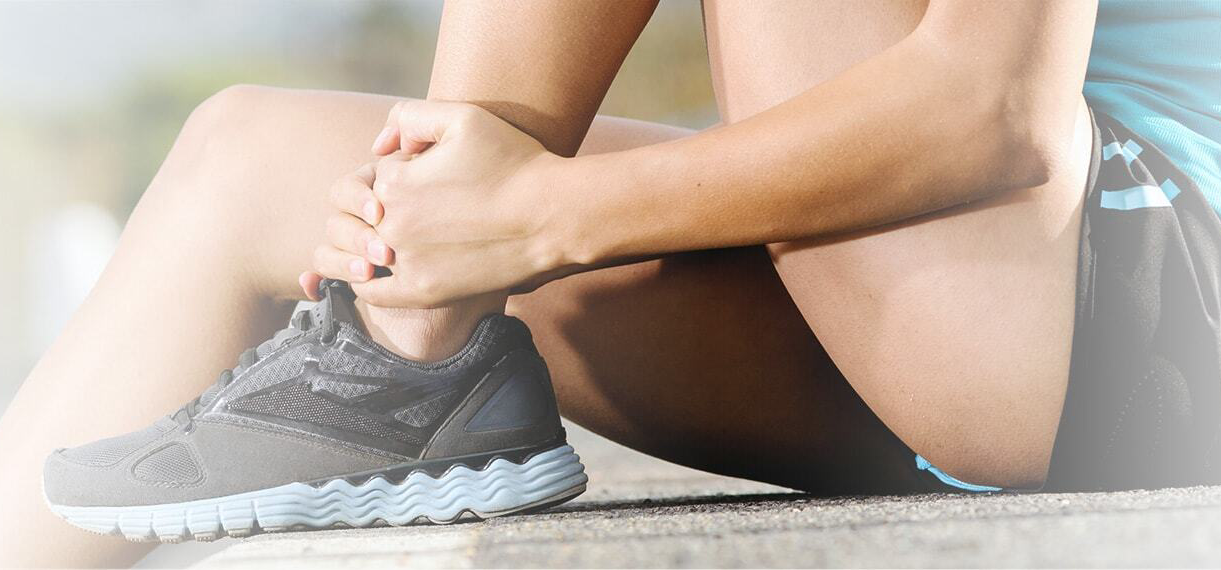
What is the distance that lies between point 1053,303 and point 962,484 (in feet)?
0.55

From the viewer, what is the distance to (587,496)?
3.43 ft

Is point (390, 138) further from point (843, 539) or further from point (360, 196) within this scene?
point (843, 539)

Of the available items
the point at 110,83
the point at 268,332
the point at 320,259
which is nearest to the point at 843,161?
the point at 320,259

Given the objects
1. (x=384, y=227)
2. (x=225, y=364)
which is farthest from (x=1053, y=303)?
(x=225, y=364)

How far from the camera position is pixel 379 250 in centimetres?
61

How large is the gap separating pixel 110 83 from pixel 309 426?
421cm

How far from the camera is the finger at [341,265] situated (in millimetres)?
627

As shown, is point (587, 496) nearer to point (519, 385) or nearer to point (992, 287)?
point (519, 385)

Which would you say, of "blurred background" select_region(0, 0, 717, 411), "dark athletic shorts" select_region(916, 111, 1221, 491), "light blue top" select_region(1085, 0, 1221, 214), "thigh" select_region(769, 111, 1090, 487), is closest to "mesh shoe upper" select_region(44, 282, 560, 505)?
"thigh" select_region(769, 111, 1090, 487)

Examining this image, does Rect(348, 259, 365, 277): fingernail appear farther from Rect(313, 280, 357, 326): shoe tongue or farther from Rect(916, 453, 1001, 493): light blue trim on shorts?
Rect(916, 453, 1001, 493): light blue trim on shorts

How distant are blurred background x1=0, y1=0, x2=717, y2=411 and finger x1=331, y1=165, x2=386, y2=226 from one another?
232cm

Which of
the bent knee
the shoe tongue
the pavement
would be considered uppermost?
the shoe tongue

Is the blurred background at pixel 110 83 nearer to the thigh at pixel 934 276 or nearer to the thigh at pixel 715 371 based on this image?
the thigh at pixel 715 371

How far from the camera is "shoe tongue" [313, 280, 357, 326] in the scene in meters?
0.65
